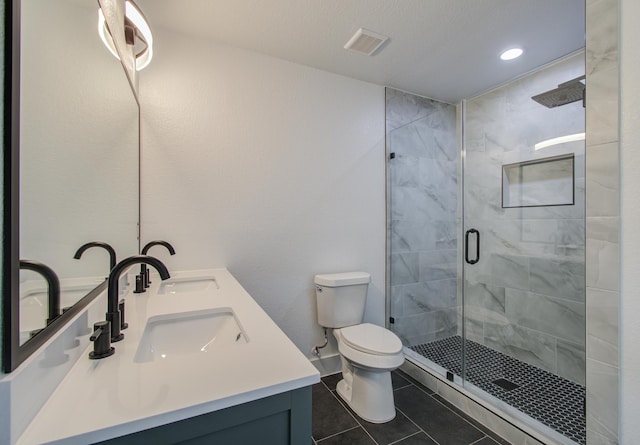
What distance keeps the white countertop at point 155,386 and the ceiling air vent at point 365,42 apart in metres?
1.89

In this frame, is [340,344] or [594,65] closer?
[594,65]

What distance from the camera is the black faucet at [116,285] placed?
31.8 inches

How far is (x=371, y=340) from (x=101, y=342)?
1.49 meters

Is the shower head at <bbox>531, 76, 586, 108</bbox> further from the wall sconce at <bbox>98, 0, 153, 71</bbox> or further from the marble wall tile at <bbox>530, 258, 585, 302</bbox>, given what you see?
the wall sconce at <bbox>98, 0, 153, 71</bbox>

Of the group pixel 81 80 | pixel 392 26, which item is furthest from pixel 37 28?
pixel 392 26

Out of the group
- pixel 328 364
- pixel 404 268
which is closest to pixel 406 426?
pixel 328 364

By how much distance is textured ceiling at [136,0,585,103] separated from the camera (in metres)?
1.65

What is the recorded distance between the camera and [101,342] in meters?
0.76

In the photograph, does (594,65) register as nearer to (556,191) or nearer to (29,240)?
(556,191)

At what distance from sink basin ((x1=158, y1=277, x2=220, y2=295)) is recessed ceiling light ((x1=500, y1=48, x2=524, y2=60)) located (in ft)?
8.32

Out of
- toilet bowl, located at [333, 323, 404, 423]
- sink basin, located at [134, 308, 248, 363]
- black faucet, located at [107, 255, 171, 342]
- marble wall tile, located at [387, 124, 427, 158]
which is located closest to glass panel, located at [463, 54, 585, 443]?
marble wall tile, located at [387, 124, 427, 158]

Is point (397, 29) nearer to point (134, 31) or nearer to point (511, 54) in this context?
point (511, 54)

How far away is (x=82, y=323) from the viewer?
795 millimetres

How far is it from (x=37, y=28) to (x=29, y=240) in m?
0.42
